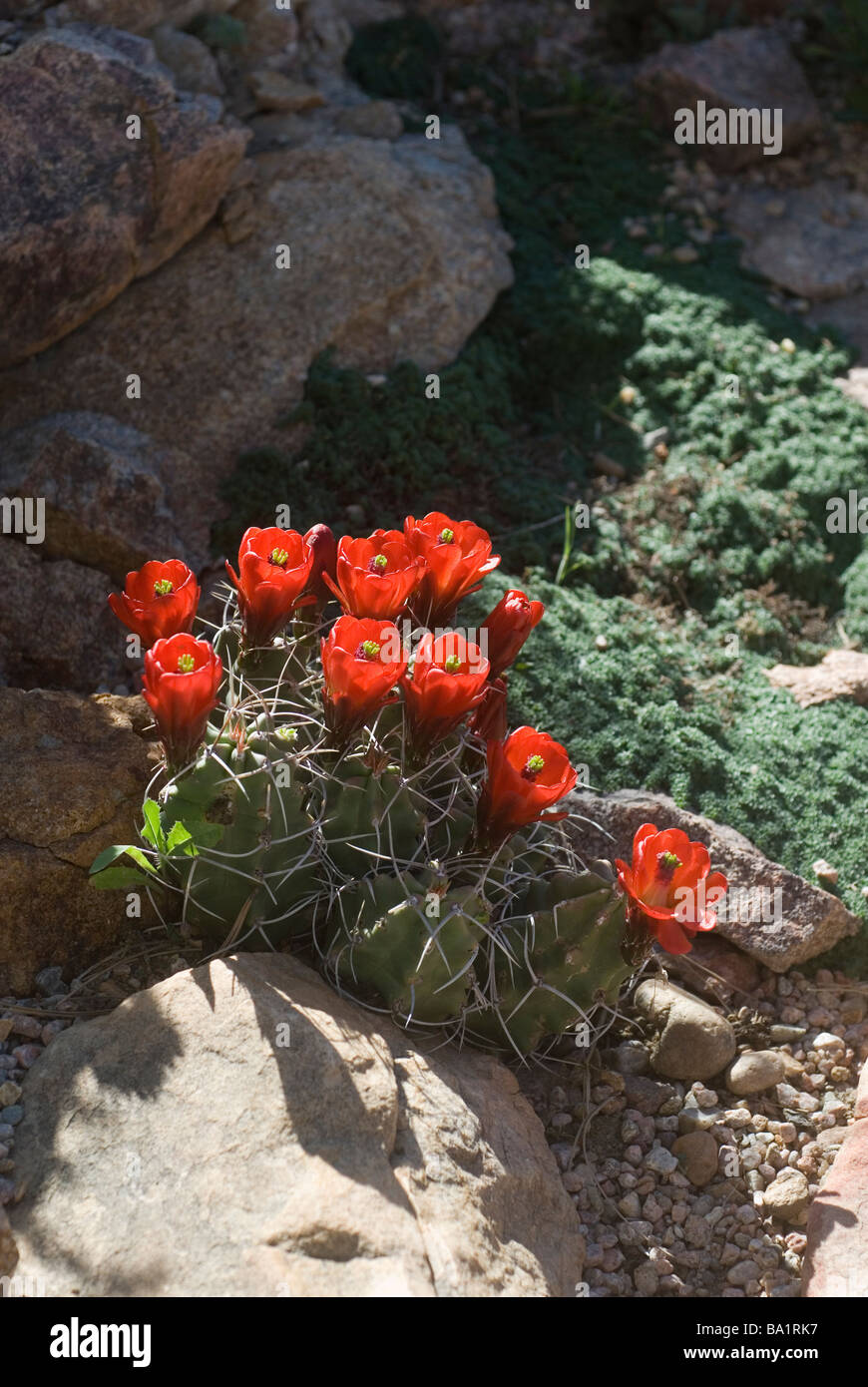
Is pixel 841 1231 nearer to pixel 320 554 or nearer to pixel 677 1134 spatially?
pixel 677 1134

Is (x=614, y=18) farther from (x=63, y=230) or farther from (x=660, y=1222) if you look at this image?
(x=660, y=1222)

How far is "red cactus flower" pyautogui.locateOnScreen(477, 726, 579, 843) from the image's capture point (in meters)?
2.96

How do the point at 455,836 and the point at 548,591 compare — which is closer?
the point at 455,836

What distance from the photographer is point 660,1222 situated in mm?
3238

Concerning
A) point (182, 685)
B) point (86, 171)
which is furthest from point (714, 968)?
point (86, 171)

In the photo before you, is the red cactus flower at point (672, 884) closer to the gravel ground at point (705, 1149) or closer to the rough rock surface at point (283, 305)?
the gravel ground at point (705, 1149)

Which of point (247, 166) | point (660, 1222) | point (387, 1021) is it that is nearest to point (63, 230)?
point (247, 166)

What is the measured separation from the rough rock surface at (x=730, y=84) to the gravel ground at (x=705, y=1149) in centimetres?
508

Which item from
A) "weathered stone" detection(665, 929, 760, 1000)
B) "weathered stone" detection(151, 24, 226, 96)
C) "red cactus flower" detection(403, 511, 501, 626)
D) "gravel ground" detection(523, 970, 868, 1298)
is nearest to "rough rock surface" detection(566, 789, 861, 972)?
"weathered stone" detection(665, 929, 760, 1000)

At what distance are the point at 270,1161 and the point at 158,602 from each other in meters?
1.32

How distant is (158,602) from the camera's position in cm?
302

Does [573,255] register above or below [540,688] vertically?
above

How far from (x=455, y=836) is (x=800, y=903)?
1288 millimetres

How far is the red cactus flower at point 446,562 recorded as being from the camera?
317 cm
